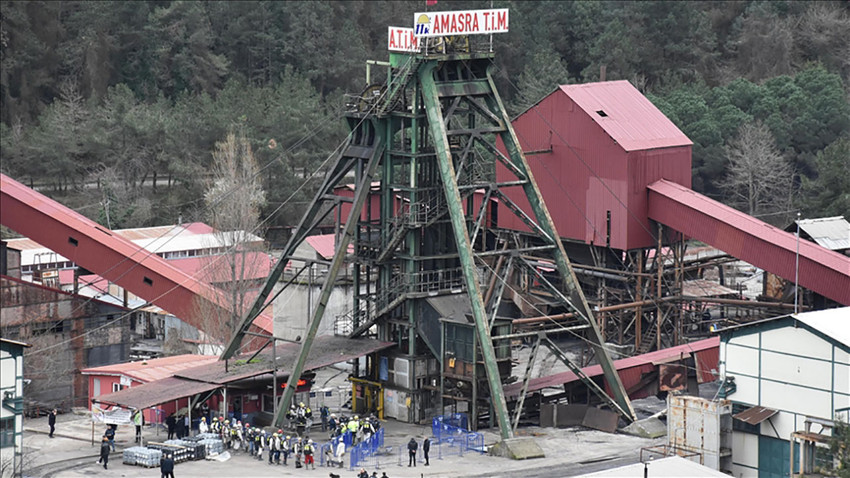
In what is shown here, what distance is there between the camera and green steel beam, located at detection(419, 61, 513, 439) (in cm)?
5809

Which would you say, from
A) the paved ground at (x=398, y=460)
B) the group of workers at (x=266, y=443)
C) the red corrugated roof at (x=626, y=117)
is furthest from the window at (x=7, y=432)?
the red corrugated roof at (x=626, y=117)

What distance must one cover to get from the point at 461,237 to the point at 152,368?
1524cm

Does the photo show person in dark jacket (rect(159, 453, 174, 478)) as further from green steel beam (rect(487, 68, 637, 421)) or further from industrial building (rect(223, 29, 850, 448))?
green steel beam (rect(487, 68, 637, 421))

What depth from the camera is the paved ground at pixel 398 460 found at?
179 ft

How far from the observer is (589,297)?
76.7 metres

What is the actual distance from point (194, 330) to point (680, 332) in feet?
81.1

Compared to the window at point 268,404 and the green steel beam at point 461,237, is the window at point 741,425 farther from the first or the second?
the window at point 268,404

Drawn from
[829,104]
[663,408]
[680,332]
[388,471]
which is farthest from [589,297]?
[829,104]

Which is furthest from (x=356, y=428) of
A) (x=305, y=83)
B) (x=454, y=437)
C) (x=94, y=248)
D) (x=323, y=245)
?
(x=305, y=83)

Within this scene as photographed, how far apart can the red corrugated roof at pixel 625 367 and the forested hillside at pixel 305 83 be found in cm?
3064

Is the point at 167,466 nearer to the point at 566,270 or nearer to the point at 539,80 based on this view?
the point at 566,270

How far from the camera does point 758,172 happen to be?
10931 cm

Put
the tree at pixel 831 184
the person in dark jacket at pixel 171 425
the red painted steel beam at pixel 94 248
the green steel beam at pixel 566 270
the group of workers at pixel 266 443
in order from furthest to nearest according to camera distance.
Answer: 1. the tree at pixel 831 184
2. the red painted steel beam at pixel 94 248
3. the green steel beam at pixel 566 270
4. the person in dark jacket at pixel 171 425
5. the group of workers at pixel 266 443

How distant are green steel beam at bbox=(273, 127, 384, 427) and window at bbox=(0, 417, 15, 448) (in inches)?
447
